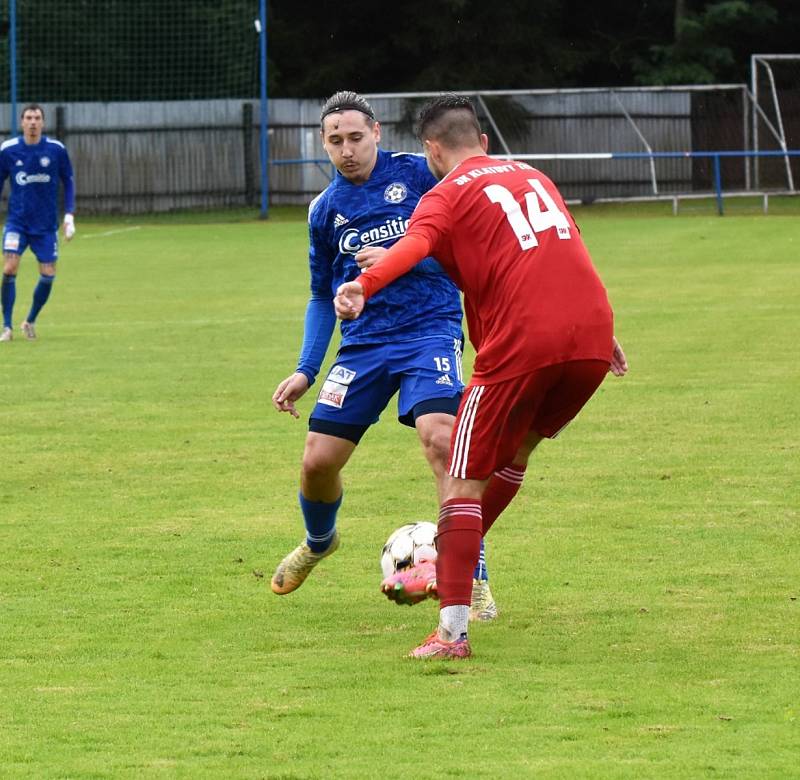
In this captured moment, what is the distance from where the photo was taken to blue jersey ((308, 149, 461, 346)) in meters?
6.57

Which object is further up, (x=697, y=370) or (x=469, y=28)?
(x=469, y=28)

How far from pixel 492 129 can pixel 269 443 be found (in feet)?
89.0

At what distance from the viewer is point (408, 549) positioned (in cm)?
630

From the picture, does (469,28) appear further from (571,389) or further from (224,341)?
(571,389)

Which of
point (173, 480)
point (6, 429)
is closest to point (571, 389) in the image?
point (173, 480)

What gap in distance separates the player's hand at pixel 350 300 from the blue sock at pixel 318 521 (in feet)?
5.28

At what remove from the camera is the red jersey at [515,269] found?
556 cm

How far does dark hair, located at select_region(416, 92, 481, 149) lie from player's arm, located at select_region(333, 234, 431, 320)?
1.67ft

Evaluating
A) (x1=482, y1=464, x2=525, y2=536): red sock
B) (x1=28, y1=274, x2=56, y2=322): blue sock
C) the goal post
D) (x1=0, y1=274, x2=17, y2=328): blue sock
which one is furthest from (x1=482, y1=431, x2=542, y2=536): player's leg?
the goal post

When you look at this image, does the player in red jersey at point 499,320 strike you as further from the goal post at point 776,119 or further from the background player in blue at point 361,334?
the goal post at point 776,119

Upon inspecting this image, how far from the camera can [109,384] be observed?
13328 millimetres

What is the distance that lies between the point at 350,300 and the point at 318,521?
169 cm

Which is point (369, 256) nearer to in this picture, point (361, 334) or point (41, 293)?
point (361, 334)

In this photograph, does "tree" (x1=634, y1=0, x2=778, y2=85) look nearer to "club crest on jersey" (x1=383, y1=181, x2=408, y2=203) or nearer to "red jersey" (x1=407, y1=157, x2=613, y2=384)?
"club crest on jersey" (x1=383, y1=181, x2=408, y2=203)
